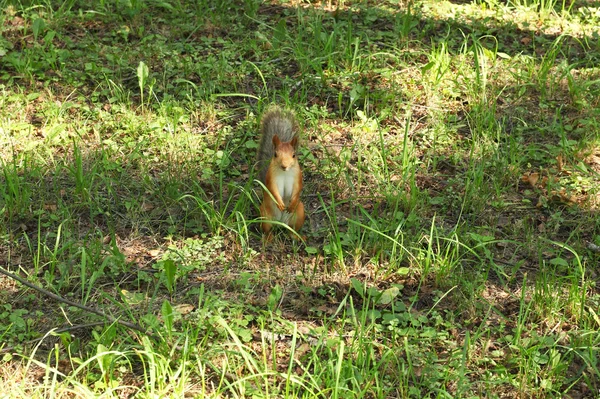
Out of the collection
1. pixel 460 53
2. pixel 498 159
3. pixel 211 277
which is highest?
pixel 460 53

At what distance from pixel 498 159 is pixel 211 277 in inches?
76.5

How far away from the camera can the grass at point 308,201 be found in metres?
3.53

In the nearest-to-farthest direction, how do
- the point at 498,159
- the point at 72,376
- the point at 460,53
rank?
the point at 72,376 → the point at 498,159 → the point at 460,53

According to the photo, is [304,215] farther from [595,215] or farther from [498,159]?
[595,215]

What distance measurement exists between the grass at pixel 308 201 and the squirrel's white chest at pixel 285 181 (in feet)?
0.81

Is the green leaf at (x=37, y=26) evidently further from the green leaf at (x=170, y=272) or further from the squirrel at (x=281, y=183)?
the green leaf at (x=170, y=272)

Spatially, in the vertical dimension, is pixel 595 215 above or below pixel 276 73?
below

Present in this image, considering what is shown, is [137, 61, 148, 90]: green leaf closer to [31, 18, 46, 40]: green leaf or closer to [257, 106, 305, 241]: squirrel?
[31, 18, 46, 40]: green leaf

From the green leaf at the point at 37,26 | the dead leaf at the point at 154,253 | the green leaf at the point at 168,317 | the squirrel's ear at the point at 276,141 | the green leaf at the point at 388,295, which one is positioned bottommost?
the dead leaf at the point at 154,253

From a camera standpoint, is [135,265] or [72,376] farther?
[135,265]

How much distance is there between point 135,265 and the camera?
4230 millimetres

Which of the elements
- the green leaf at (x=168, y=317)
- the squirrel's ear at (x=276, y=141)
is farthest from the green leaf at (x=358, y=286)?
the green leaf at (x=168, y=317)

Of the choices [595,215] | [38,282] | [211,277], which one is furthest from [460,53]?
[38,282]

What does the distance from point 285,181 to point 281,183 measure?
2cm
